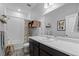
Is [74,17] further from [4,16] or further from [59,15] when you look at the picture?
[4,16]

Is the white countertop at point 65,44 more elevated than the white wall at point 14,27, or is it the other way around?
the white wall at point 14,27

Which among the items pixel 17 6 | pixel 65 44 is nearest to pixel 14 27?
pixel 17 6

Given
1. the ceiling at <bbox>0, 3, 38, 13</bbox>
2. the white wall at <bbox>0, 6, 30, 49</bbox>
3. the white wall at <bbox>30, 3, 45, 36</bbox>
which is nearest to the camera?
the ceiling at <bbox>0, 3, 38, 13</bbox>

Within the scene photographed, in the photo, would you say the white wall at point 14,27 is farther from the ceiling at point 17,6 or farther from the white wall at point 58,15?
the white wall at point 58,15

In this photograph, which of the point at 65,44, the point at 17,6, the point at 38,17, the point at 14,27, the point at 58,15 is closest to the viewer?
the point at 65,44

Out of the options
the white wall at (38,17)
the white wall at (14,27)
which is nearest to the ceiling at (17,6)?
the white wall at (14,27)

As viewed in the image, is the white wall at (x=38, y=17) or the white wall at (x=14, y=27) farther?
the white wall at (x=38, y=17)

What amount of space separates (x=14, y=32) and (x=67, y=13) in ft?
3.53

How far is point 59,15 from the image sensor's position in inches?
73.0

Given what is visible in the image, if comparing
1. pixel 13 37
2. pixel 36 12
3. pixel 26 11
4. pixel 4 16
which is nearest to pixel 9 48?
pixel 13 37

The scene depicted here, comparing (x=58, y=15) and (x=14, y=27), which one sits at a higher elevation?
(x=58, y=15)

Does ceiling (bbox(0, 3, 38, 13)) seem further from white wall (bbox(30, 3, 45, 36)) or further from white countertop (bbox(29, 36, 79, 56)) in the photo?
white countertop (bbox(29, 36, 79, 56))

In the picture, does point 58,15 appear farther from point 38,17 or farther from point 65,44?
point 65,44

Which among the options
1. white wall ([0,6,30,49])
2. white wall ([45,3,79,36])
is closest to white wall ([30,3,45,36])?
white wall ([45,3,79,36])
